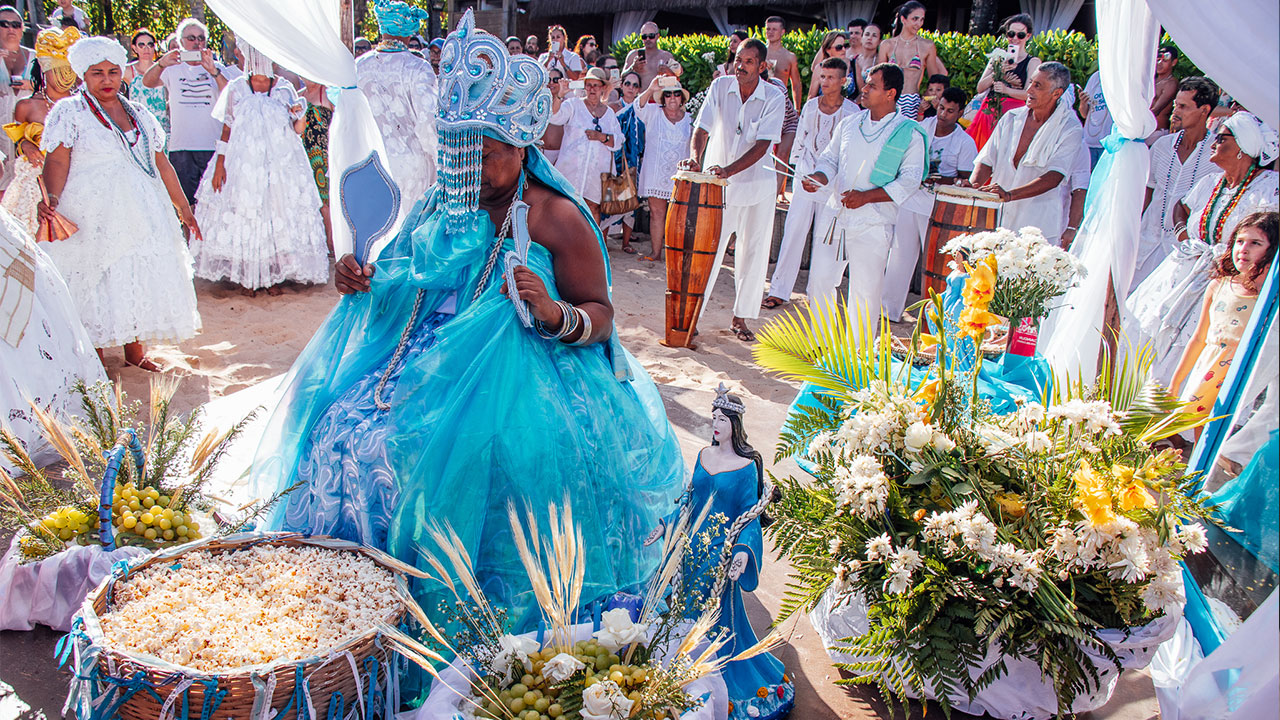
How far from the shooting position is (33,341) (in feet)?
12.5

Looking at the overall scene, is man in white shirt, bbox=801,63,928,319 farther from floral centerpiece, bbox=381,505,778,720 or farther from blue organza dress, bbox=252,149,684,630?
floral centerpiece, bbox=381,505,778,720

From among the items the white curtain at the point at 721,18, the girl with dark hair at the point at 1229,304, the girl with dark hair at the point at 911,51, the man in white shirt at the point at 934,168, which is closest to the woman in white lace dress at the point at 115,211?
the girl with dark hair at the point at 1229,304

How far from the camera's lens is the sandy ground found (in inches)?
104

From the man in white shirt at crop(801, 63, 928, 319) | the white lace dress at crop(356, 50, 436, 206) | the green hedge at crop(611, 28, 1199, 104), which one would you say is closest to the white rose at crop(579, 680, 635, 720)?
the man in white shirt at crop(801, 63, 928, 319)

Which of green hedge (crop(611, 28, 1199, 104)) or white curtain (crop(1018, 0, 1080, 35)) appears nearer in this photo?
green hedge (crop(611, 28, 1199, 104))

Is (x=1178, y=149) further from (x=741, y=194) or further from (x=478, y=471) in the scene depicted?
(x=478, y=471)

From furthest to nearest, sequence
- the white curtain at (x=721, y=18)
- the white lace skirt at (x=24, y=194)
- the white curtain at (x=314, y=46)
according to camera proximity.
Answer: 1. the white curtain at (x=721, y=18)
2. the white lace skirt at (x=24, y=194)
3. the white curtain at (x=314, y=46)

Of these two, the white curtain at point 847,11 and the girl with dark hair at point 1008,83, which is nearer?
the girl with dark hair at point 1008,83

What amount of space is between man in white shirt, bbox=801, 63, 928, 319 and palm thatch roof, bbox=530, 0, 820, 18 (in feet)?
41.5

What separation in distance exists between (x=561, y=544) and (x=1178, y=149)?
585cm

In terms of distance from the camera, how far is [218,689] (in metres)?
1.94

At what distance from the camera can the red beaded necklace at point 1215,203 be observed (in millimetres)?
4293

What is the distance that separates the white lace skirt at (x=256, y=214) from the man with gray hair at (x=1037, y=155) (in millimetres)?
5482

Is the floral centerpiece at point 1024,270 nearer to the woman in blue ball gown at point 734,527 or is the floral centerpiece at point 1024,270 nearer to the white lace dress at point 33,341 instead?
the woman in blue ball gown at point 734,527
